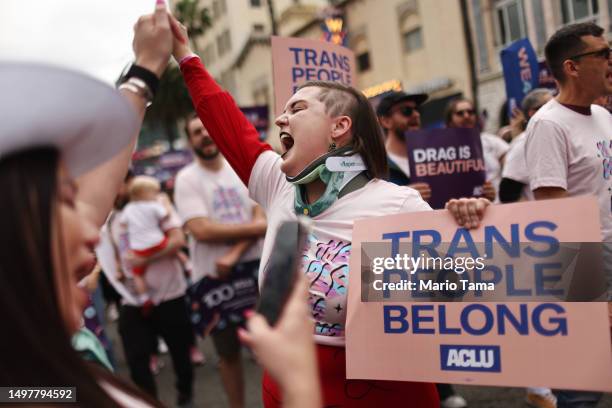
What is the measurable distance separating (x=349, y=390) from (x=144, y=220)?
3081 millimetres

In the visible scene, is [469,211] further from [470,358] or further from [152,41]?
[152,41]

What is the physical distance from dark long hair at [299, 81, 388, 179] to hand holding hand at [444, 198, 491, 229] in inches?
15.8

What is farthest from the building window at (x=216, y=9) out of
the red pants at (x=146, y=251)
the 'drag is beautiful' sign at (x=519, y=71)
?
the red pants at (x=146, y=251)

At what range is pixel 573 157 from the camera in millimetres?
2469

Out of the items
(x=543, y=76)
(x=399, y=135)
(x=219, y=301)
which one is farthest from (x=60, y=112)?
(x=543, y=76)

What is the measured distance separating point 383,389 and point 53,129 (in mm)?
1311

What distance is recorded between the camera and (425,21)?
17.8 meters

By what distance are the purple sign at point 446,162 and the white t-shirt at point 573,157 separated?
0.77 m

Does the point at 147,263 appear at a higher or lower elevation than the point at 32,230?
lower

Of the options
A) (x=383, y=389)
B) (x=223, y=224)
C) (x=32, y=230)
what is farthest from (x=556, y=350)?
(x=223, y=224)

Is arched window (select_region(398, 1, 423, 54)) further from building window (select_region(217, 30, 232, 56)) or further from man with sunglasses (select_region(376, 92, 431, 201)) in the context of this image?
building window (select_region(217, 30, 232, 56))

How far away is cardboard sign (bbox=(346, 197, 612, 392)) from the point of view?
4.79ft

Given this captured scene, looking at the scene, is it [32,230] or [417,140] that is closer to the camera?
[32,230]

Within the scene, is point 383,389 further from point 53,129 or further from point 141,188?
point 141,188
